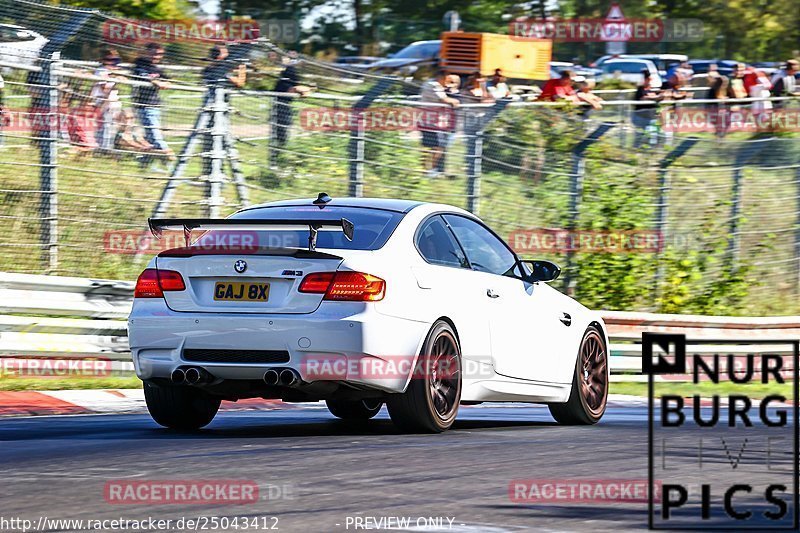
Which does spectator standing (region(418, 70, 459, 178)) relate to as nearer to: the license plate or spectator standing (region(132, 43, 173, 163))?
spectator standing (region(132, 43, 173, 163))

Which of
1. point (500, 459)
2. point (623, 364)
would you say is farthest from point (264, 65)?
point (500, 459)

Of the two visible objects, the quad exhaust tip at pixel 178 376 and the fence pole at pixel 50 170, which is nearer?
the quad exhaust tip at pixel 178 376

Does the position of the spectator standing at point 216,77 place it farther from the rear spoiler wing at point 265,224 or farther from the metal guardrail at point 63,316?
the rear spoiler wing at point 265,224

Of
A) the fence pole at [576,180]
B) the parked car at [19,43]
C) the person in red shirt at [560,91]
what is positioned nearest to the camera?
the parked car at [19,43]

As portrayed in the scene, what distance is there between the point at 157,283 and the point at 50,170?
6.78 metres

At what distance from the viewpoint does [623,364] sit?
627 inches

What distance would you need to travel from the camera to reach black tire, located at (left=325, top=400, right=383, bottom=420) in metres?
10.3

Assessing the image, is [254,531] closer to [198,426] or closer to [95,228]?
[198,426]

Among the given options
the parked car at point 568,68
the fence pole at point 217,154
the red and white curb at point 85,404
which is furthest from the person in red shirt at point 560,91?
the parked car at point 568,68

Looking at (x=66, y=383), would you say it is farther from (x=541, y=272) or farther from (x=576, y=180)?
(x=576, y=180)

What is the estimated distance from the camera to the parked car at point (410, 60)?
111ft

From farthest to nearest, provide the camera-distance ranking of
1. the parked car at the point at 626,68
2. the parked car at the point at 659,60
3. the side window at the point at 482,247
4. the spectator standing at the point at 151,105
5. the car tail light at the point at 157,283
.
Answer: the parked car at the point at 659,60 → the parked car at the point at 626,68 → the spectator standing at the point at 151,105 → the side window at the point at 482,247 → the car tail light at the point at 157,283

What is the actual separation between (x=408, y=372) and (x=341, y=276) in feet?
2.24

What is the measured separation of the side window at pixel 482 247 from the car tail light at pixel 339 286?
1.36 metres
